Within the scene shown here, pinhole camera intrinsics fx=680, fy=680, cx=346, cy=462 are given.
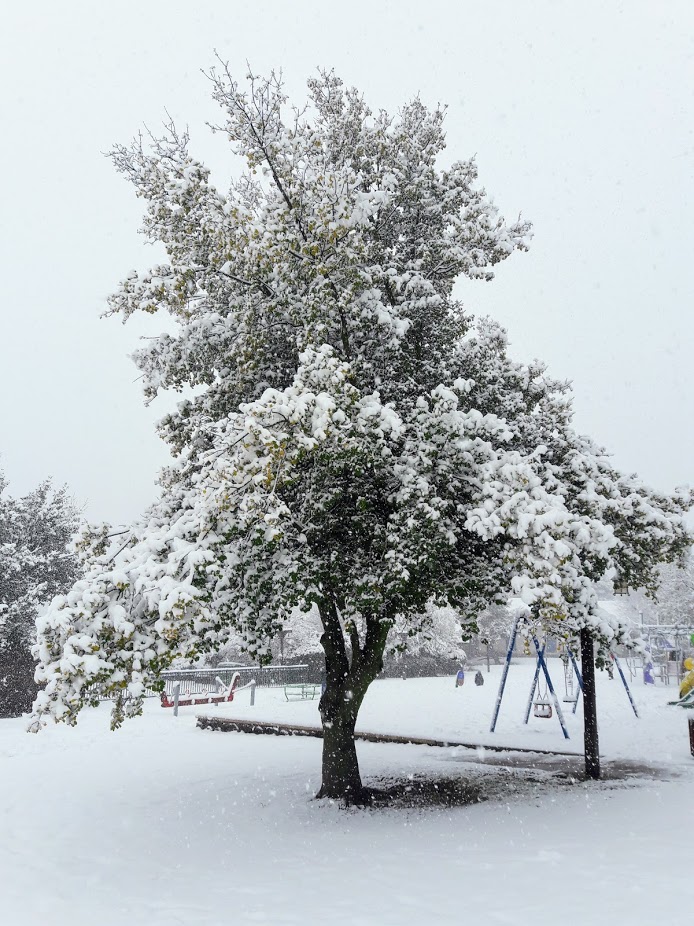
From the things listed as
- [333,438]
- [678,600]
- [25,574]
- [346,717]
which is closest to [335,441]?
[333,438]

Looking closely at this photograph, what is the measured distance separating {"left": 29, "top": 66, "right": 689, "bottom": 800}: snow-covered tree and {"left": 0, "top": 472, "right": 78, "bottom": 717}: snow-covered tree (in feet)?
40.9

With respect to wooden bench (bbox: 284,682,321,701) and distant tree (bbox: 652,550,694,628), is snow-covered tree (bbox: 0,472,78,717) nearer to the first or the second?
wooden bench (bbox: 284,682,321,701)

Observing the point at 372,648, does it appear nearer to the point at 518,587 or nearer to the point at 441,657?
the point at 518,587

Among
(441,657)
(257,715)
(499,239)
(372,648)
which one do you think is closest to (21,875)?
(372,648)

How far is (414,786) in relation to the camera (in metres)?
11.1

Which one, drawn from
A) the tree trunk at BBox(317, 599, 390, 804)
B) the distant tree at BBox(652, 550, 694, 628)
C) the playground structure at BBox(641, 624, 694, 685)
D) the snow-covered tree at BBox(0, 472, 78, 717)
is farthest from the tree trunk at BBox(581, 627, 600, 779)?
the distant tree at BBox(652, 550, 694, 628)

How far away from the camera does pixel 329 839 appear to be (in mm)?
8250

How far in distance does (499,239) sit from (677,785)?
9040mm

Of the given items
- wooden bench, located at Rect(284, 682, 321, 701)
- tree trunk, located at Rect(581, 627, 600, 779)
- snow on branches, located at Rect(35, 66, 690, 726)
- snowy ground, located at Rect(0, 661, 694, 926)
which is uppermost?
snow on branches, located at Rect(35, 66, 690, 726)

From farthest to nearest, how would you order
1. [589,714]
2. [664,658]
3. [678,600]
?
[678,600], [664,658], [589,714]

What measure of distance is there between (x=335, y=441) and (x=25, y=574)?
18.6 meters

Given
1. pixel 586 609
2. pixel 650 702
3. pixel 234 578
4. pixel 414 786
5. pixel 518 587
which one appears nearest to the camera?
pixel 518 587

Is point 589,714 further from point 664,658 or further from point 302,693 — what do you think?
point 664,658

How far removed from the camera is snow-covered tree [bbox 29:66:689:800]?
7.05 m
